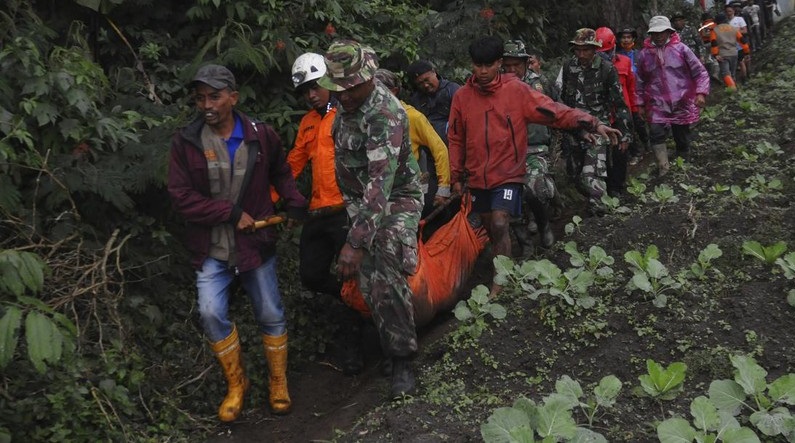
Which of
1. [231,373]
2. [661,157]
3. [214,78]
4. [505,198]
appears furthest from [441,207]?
[661,157]

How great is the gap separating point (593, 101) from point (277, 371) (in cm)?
480

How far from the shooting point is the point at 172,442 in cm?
483

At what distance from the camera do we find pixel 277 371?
5.30 meters

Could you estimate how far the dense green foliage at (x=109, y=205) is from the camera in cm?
439

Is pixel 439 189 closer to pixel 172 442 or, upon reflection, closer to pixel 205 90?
pixel 205 90

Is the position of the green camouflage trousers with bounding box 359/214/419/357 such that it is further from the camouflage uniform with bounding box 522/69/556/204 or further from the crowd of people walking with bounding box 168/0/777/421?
the camouflage uniform with bounding box 522/69/556/204

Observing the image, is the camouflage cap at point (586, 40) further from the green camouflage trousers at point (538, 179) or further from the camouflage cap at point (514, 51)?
the green camouflage trousers at point (538, 179)

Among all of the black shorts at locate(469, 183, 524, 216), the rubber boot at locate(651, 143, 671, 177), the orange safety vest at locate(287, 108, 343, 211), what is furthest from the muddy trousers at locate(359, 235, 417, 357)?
the rubber boot at locate(651, 143, 671, 177)

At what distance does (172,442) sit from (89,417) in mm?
551

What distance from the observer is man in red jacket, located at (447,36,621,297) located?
618 cm

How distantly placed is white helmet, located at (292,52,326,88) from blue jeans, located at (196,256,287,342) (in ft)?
4.50

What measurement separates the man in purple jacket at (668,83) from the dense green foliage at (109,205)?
4.10 m

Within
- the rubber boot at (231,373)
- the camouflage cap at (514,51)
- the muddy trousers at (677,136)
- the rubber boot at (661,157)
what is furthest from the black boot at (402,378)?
the muddy trousers at (677,136)

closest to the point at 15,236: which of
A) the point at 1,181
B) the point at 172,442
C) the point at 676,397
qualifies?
the point at 1,181
